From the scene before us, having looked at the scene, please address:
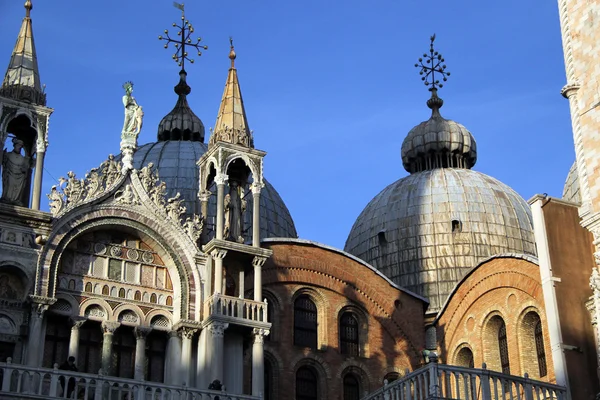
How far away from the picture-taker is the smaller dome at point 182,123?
124 feet

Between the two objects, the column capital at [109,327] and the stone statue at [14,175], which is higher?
the stone statue at [14,175]

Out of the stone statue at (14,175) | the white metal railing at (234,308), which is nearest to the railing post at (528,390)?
the white metal railing at (234,308)

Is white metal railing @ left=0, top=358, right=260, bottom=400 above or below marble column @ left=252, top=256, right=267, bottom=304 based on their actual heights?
below

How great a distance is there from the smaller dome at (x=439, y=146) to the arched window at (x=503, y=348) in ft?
53.2

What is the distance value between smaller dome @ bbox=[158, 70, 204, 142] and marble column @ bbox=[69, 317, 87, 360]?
51.1ft

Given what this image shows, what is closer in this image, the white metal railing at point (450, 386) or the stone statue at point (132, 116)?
the white metal railing at point (450, 386)

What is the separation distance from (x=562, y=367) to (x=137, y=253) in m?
9.37

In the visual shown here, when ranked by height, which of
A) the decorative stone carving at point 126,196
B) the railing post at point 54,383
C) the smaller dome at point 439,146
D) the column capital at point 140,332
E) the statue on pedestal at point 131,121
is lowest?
the railing post at point 54,383

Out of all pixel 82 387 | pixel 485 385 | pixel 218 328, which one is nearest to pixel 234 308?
pixel 218 328

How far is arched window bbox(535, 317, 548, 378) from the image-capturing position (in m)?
28.1

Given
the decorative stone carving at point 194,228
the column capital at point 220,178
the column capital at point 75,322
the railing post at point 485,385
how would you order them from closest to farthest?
the railing post at point 485,385, the column capital at point 75,322, the decorative stone carving at point 194,228, the column capital at point 220,178

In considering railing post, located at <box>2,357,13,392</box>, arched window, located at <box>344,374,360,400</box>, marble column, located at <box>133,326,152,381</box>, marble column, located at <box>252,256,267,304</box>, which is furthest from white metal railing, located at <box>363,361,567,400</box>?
railing post, located at <box>2,357,13,392</box>

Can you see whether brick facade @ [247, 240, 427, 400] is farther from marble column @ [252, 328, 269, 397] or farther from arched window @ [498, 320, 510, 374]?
marble column @ [252, 328, 269, 397]

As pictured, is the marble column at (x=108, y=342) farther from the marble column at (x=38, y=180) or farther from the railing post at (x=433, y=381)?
the railing post at (x=433, y=381)
